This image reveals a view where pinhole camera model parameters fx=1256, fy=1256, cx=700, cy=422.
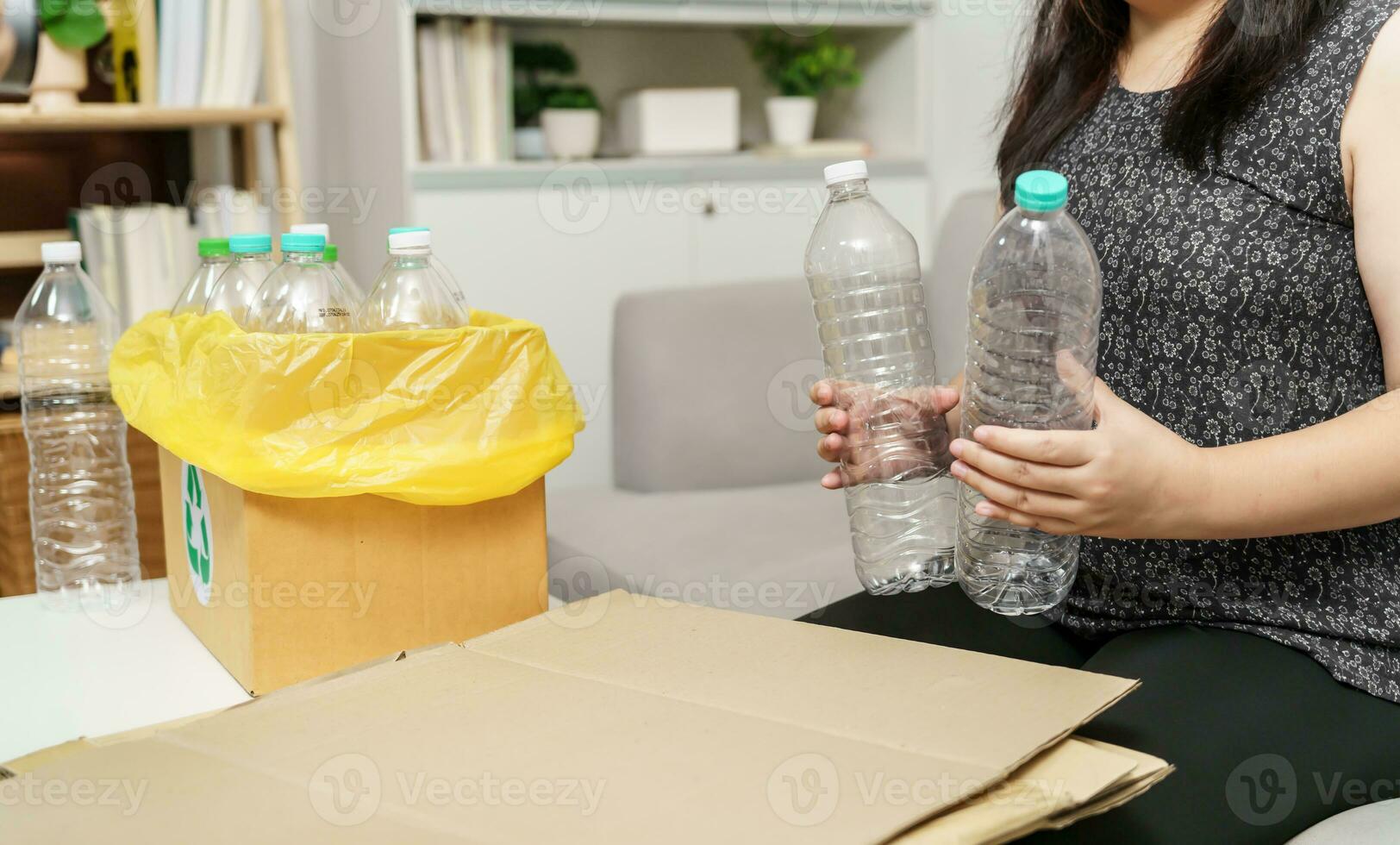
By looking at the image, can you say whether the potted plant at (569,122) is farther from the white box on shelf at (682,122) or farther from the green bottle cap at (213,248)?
the green bottle cap at (213,248)

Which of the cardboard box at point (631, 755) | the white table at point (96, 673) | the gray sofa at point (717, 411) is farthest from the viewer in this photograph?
the gray sofa at point (717, 411)

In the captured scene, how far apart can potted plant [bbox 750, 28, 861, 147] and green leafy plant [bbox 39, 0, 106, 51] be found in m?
1.33

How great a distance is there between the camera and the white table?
33.9 inches

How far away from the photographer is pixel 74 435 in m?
1.40

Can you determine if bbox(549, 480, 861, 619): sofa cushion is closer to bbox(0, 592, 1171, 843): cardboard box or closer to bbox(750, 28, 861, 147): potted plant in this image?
bbox(0, 592, 1171, 843): cardboard box

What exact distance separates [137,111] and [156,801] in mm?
1691

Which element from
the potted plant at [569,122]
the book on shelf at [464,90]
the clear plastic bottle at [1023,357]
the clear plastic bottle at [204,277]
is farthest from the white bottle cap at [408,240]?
the potted plant at [569,122]

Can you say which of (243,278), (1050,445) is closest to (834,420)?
(1050,445)

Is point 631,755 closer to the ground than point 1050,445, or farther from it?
closer to the ground

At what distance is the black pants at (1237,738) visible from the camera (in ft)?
2.47

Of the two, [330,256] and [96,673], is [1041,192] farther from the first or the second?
[96,673]

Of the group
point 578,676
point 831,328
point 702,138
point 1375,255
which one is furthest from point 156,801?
point 702,138

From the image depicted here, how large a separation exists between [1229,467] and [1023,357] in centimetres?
22

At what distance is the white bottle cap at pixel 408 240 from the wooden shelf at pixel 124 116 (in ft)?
4.23
